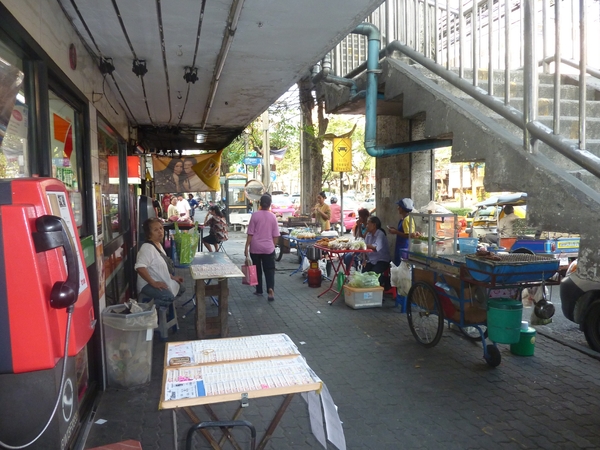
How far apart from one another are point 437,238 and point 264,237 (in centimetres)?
322

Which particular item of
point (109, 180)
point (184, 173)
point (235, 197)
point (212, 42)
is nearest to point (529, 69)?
point (212, 42)

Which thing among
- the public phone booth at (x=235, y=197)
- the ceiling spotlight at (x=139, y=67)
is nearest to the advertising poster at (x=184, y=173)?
the ceiling spotlight at (x=139, y=67)

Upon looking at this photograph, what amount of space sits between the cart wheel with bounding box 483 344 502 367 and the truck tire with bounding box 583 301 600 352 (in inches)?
59.7

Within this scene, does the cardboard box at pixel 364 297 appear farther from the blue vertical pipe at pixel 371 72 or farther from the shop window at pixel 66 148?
the shop window at pixel 66 148

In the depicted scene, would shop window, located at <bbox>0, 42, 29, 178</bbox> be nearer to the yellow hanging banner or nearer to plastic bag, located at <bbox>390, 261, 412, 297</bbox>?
plastic bag, located at <bbox>390, 261, 412, 297</bbox>

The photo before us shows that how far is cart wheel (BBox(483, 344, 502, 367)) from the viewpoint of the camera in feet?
16.1

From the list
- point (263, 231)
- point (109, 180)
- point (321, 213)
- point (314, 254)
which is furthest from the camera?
point (321, 213)

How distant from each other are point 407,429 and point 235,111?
5.56 meters

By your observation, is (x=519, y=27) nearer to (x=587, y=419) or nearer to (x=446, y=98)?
(x=446, y=98)

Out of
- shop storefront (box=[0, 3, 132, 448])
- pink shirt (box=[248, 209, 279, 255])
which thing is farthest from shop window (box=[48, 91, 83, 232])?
pink shirt (box=[248, 209, 279, 255])

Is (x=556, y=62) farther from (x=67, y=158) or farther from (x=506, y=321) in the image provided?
(x=67, y=158)

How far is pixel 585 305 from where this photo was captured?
5727 mm

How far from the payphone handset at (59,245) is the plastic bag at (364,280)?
242 inches

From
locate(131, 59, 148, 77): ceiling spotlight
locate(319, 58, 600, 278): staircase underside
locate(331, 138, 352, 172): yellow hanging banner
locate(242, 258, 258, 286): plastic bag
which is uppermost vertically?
locate(131, 59, 148, 77): ceiling spotlight
